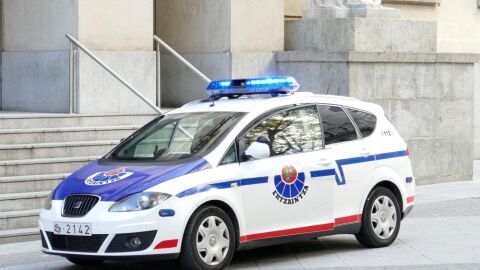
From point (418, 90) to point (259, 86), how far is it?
7.50 meters

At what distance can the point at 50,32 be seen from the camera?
1630 cm

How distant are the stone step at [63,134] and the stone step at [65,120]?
245 millimetres

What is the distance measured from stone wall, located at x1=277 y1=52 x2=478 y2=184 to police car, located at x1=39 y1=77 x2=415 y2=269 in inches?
209

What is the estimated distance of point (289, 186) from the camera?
35.0 feet

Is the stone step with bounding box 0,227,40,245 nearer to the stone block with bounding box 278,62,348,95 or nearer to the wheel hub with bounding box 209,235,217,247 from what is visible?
the wheel hub with bounding box 209,235,217,247

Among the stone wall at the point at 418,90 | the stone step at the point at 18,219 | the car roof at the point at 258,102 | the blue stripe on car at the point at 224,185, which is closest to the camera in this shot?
the blue stripe on car at the point at 224,185

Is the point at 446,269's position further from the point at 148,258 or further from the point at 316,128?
the point at 148,258

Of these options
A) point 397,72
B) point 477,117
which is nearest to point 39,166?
point 397,72

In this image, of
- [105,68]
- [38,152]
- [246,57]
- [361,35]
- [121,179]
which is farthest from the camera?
[246,57]

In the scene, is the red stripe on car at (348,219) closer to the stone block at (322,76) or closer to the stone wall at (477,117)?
the stone block at (322,76)

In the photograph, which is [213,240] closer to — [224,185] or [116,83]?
[224,185]

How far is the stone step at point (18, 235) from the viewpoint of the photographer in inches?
479

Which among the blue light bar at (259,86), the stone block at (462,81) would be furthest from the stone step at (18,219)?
the stone block at (462,81)

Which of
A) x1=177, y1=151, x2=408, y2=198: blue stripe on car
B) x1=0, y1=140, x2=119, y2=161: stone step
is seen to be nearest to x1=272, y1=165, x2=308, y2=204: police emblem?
x1=177, y1=151, x2=408, y2=198: blue stripe on car
